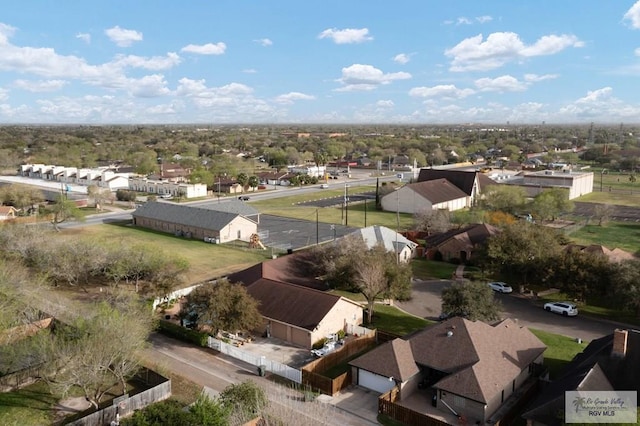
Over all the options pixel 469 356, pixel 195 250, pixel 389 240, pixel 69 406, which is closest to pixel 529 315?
pixel 469 356

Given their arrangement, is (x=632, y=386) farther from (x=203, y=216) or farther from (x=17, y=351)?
(x=203, y=216)

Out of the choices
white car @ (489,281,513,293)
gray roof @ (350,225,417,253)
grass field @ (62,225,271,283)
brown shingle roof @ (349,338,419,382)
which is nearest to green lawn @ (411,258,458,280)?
gray roof @ (350,225,417,253)

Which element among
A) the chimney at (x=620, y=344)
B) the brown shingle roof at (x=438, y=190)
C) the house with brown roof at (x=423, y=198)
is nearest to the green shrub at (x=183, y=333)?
the chimney at (x=620, y=344)

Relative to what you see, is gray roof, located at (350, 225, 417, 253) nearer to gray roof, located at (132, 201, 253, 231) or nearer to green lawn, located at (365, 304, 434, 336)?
green lawn, located at (365, 304, 434, 336)

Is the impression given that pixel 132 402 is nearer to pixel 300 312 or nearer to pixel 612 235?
pixel 300 312

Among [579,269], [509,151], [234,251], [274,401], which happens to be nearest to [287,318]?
[274,401]

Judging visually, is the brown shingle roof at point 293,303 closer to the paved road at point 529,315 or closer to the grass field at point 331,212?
the paved road at point 529,315

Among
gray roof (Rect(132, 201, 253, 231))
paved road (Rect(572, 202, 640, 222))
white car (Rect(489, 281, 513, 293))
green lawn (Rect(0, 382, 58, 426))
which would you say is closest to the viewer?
green lawn (Rect(0, 382, 58, 426))
